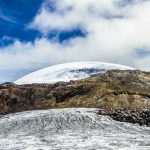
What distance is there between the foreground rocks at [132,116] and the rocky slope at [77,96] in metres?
10.5

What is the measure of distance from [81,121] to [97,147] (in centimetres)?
1350

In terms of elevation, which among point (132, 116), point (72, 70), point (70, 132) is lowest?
point (70, 132)

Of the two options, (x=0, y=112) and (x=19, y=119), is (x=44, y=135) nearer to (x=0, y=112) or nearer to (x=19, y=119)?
(x=19, y=119)

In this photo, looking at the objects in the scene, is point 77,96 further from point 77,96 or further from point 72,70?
point 72,70

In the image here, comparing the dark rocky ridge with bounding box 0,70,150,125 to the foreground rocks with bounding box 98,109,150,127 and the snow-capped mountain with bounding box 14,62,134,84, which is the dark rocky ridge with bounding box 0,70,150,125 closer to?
the foreground rocks with bounding box 98,109,150,127

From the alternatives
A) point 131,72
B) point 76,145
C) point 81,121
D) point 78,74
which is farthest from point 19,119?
point 78,74

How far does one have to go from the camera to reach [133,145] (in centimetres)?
2873

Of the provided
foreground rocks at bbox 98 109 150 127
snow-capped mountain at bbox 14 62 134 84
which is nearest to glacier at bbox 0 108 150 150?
foreground rocks at bbox 98 109 150 127

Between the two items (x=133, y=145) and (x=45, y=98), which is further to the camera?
(x=45, y=98)

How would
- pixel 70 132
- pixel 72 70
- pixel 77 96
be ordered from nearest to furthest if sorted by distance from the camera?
pixel 70 132 < pixel 77 96 < pixel 72 70

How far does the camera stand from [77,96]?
211ft

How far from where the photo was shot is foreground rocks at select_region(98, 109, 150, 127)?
4169 cm

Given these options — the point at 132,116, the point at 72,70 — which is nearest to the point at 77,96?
the point at 132,116

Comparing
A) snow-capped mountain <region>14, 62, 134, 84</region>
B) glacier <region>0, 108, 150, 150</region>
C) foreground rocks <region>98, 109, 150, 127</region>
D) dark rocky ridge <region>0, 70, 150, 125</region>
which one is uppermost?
snow-capped mountain <region>14, 62, 134, 84</region>
